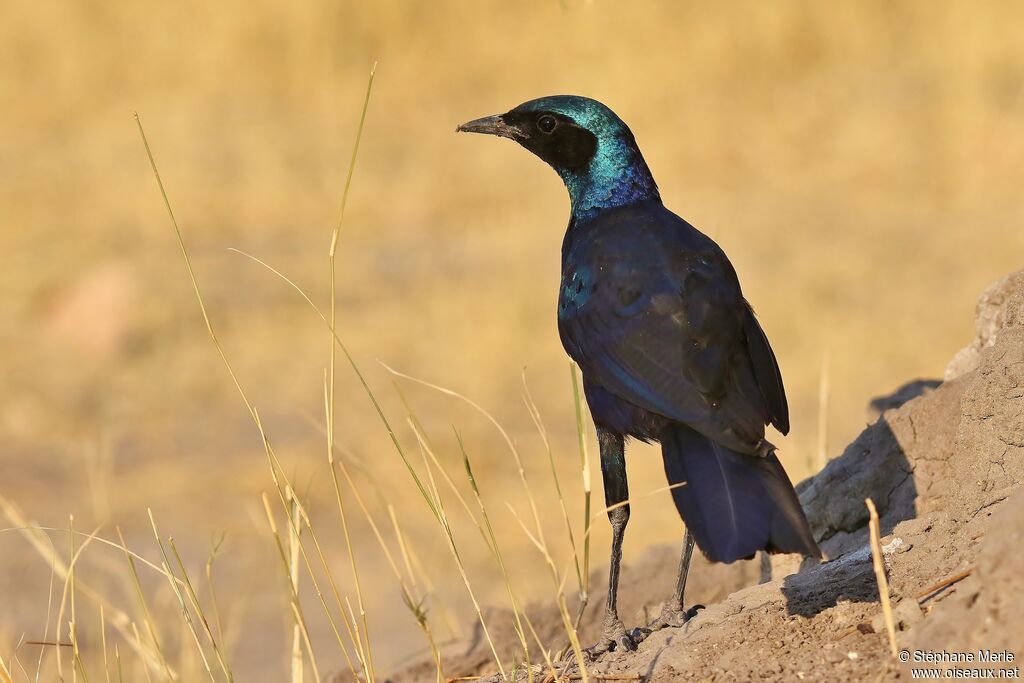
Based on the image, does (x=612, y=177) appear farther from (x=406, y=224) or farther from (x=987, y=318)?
(x=406, y=224)

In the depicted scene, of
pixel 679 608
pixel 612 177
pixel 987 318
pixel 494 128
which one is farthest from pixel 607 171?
pixel 679 608

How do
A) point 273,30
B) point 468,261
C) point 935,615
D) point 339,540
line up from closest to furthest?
point 935,615 → point 339,540 → point 468,261 → point 273,30

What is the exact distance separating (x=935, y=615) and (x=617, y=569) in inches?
56.8

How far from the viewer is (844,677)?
316 cm

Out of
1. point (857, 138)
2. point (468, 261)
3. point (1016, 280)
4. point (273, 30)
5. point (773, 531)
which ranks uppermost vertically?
point (273, 30)

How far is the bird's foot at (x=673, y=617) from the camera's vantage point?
4105 millimetres

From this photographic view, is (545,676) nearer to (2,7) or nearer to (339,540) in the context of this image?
(339,540)

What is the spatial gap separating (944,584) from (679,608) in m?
1.08

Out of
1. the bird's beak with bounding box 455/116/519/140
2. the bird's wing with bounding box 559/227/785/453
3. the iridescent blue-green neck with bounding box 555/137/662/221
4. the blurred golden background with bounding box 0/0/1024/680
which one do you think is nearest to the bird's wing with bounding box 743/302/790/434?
the bird's wing with bounding box 559/227/785/453

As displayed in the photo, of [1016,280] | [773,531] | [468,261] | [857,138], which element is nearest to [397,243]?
[468,261]

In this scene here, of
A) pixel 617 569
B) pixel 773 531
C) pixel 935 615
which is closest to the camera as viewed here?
pixel 935 615

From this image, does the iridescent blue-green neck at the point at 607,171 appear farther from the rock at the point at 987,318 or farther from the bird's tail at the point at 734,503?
the bird's tail at the point at 734,503

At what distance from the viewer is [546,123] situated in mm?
4977

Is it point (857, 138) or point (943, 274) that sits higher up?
point (857, 138)
